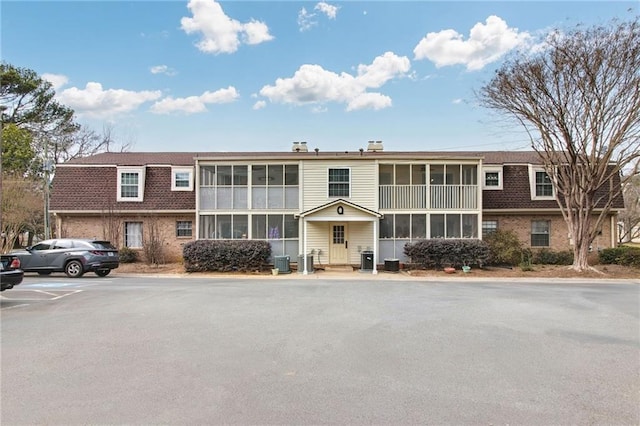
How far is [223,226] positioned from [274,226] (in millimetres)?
2511

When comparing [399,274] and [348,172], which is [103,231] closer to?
[348,172]

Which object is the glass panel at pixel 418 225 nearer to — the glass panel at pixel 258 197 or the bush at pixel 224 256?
the bush at pixel 224 256

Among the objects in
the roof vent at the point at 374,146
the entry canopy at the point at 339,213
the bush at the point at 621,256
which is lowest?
the bush at the point at 621,256

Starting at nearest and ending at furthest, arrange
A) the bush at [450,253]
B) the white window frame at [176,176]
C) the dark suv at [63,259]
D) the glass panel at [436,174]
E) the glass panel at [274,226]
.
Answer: the dark suv at [63,259]
the bush at [450,253]
the glass panel at [274,226]
the glass panel at [436,174]
the white window frame at [176,176]

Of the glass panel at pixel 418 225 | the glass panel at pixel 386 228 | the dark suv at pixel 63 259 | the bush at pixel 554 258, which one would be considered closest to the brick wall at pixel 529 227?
the bush at pixel 554 258

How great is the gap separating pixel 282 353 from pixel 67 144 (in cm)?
3772

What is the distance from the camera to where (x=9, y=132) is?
28.4 meters

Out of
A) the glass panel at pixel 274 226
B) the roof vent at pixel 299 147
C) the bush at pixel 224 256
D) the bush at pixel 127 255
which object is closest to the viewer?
the bush at pixel 224 256

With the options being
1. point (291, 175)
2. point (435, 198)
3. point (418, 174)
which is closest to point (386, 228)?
point (435, 198)

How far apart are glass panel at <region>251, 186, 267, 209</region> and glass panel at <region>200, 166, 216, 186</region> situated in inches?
80.2

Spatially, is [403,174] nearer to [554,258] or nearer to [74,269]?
[554,258]

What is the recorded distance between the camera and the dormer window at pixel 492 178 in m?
21.6

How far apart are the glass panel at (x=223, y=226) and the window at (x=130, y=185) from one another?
4.94m

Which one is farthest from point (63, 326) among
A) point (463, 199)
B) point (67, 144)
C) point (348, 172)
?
point (67, 144)
